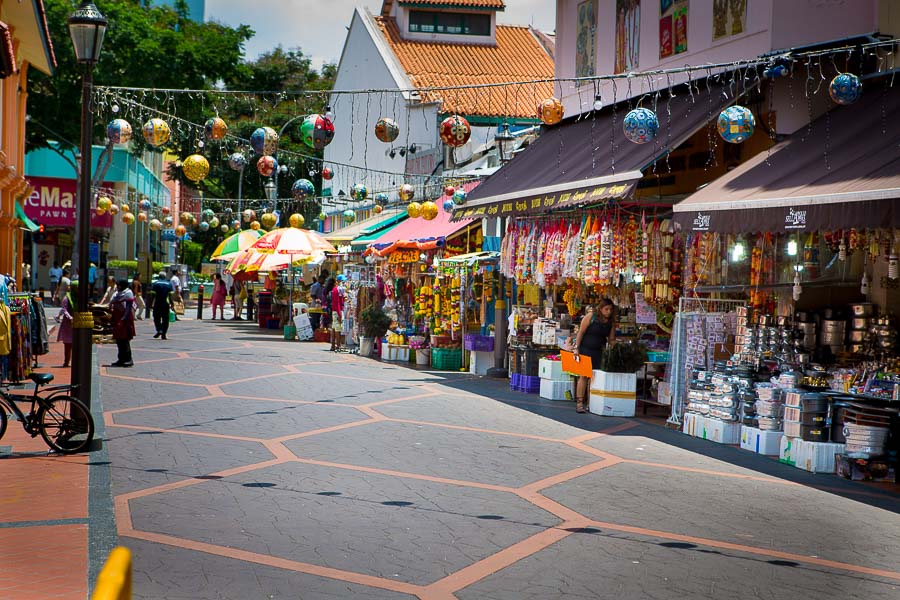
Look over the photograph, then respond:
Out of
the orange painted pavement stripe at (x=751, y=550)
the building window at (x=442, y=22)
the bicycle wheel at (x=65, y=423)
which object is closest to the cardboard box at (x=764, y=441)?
the orange painted pavement stripe at (x=751, y=550)

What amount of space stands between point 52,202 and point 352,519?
40501mm

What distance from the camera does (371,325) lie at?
2500 cm

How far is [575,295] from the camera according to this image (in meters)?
17.3

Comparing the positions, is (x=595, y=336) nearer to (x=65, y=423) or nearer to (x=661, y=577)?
(x=65, y=423)

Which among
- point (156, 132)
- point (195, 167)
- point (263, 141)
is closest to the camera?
point (156, 132)

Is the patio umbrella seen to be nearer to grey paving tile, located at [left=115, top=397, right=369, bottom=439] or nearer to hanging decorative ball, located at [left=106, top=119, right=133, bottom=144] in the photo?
hanging decorative ball, located at [left=106, top=119, right=133, bottom=144]

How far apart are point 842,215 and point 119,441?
8229 mm

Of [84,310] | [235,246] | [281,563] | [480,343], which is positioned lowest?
[281,563]

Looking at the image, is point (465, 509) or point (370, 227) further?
point (370, 227)

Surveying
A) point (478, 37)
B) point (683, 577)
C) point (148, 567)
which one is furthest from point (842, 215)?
point (478, 37)

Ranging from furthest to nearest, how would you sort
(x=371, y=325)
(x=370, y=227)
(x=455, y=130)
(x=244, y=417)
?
(x=370, y=227)
(x=371, y=325)
(x=455, y=130)
(x=244, y=417)

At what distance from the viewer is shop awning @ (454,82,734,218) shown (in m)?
14.0

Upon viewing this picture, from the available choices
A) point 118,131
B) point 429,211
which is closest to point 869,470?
point 118,131

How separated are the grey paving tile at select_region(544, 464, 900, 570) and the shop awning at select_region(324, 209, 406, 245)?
20.0m
